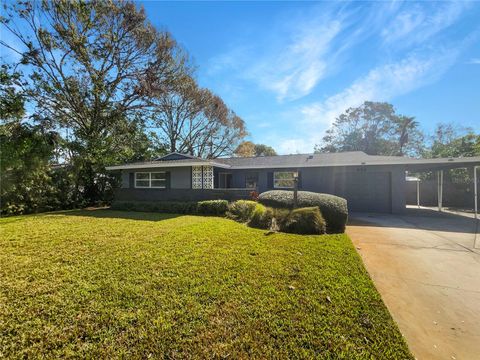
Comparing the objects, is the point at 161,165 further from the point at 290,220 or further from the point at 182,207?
the point at 290,220

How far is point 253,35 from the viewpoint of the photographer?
29.6 feet

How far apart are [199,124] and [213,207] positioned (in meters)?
19.1

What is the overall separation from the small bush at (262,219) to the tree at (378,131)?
30.6 metres

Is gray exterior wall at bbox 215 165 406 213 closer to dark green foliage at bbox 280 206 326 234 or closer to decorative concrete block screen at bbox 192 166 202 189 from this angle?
decorative concrete block screen at bbox 192 166 202 189

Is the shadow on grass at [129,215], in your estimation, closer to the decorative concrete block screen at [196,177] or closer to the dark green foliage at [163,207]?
the dark green foliage at [163,207]

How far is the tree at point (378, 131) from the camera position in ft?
109

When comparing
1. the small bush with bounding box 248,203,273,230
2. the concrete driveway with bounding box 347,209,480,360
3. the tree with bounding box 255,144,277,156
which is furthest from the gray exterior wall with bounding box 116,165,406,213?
the tree with bounding box 255,144,277,156

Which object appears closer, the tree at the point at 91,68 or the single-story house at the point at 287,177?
the single-story house at the point at 287,177

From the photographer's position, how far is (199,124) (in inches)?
1106

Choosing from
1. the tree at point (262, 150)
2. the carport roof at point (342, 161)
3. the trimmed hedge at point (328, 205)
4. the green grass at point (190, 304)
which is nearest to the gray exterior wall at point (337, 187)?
the carport roof at point (342, 161)

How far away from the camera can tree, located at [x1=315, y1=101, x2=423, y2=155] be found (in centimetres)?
3325

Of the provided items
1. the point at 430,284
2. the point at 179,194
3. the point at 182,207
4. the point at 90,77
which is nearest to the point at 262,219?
the point at 430,284

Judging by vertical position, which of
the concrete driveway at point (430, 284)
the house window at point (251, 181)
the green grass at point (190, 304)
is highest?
the house window at point (251, 181)

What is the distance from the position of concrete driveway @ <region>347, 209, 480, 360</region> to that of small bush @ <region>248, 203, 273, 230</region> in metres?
2.73
